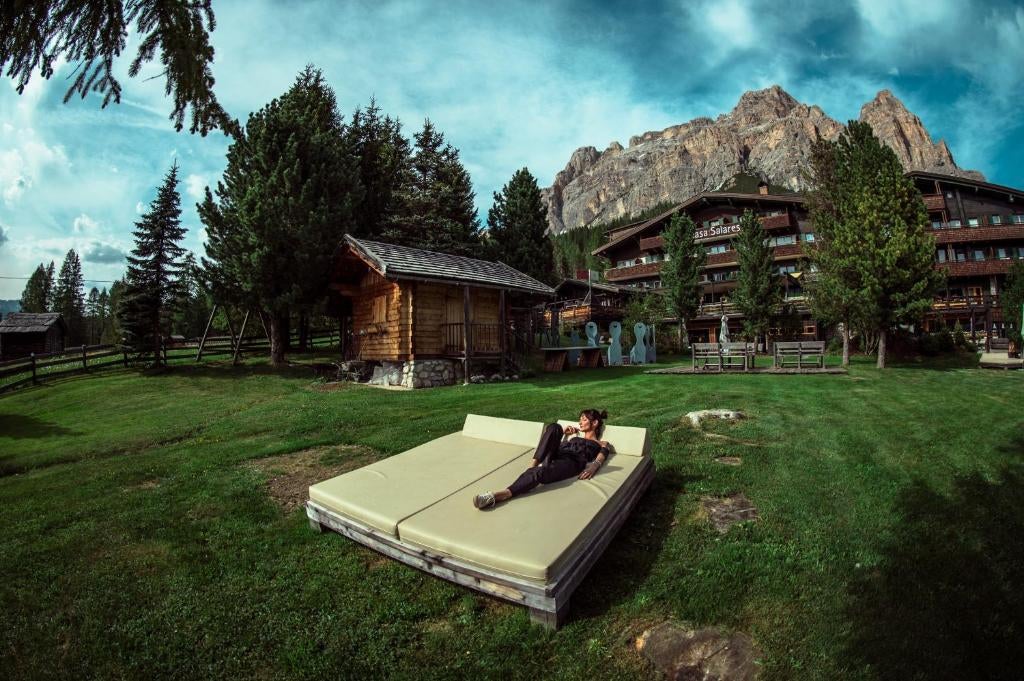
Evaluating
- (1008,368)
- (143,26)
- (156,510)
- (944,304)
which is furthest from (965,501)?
(944,304)

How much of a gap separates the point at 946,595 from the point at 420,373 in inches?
568

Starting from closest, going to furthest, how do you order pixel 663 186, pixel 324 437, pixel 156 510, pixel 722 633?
1. pixel 722 633
2. pixel 156 510
3. pixel 324 437
4. pixel 663 186

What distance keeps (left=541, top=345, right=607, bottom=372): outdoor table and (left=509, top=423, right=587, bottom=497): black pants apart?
15.7 meters

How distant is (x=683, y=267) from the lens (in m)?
30.1

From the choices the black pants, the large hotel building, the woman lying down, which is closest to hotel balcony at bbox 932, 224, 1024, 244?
the large hotel building

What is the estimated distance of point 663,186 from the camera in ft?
465

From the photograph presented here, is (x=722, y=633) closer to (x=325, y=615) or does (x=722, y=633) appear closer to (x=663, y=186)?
(x=325, y=615)

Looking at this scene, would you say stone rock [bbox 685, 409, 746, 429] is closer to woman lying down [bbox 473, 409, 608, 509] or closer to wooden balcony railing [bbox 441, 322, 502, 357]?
Result: woman lying down [bbox 473, 409, 608, 509]

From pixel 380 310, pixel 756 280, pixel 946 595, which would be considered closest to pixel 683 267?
pixel 756 280

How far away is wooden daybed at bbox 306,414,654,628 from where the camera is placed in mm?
3258

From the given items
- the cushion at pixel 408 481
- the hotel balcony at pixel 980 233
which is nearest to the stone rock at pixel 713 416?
the cushion at pixel 408 481

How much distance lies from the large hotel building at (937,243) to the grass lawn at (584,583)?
2708 centimetres

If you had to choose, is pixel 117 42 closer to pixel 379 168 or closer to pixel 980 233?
pixel 379 168

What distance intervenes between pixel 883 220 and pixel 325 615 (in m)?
21.8
